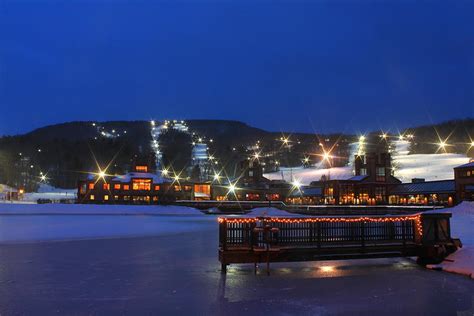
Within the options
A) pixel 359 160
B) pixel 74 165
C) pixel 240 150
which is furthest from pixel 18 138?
pixel 359 160

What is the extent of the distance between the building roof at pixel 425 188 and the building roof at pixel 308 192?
1764 centimetres

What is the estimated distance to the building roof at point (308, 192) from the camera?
10294cm

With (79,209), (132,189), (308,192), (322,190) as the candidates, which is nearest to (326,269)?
(79,209)

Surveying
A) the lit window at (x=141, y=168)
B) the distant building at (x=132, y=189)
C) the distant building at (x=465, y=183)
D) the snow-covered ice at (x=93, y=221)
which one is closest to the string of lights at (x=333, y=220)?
the snow-covered ice at (x=93, y=221)

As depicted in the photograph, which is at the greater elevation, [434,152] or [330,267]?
[434,152]

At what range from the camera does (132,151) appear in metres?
162

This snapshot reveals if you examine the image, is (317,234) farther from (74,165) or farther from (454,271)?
(74,165)

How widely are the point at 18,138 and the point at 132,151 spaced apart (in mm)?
66678

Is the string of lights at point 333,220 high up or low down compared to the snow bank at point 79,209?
up

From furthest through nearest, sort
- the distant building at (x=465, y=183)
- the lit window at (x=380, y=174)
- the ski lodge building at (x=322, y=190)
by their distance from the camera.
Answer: the lit window at (x=380, y=174) → the ski lodge building at (x=322, y=190) → the distant building at (x=465, y=183)

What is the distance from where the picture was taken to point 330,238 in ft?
55.5

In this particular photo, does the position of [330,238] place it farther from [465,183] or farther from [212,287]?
[465,183]

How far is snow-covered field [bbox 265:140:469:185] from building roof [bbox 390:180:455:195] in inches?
928

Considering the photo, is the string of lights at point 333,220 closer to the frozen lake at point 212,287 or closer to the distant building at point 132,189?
the frozen lake at point 212,287
